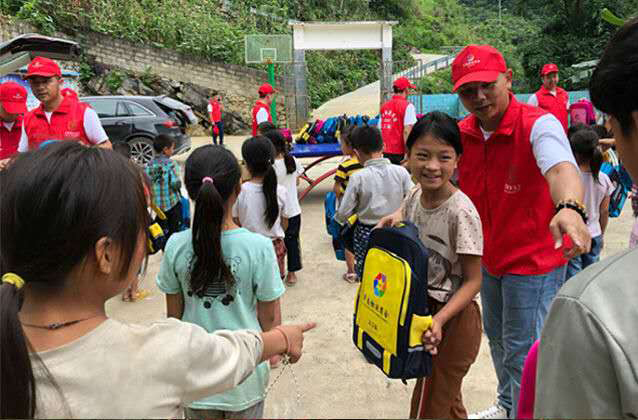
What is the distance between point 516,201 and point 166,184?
3079 mm

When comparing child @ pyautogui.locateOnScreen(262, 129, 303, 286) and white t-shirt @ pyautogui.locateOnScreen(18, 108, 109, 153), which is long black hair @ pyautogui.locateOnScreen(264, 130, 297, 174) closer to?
child @ pyautogui.locateOnScreen(262, 129, 303, 286)

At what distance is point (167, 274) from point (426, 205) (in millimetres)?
1108

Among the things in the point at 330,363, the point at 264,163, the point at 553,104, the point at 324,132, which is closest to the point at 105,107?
the point at 324,132

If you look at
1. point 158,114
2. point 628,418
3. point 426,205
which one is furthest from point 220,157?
point 158,114

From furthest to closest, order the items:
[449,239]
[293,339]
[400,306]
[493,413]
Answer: [493,413], [449,239], [400,306], [293,339]

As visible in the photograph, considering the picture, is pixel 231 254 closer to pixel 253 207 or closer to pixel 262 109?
pixel 253 207

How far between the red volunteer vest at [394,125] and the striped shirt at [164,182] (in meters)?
3.14

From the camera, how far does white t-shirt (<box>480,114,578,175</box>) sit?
6.67 ft

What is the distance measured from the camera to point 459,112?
17906 millimetres

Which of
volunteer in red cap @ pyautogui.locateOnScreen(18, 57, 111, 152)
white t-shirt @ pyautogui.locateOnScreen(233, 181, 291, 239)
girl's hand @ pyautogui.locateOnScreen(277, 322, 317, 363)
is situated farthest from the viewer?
volunteer in red cap @ pyautogui.locateOnScreen(18, 57, 111, 152)

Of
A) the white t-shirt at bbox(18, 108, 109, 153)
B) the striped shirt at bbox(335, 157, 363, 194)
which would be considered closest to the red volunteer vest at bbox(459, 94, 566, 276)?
the striped shirt at bbox(335, 157, 363, 194)

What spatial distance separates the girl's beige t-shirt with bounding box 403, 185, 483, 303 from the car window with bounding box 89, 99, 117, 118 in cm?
1030

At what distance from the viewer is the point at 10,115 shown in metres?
4.12

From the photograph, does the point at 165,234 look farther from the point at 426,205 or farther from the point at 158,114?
the point at 158,114
